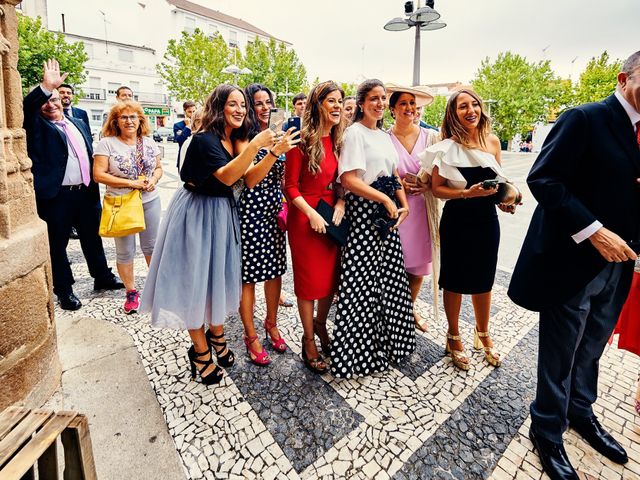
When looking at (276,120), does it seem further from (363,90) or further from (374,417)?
(374,417)

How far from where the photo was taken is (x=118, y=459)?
185cm

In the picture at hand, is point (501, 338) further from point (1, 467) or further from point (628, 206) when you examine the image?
point (1, 467)

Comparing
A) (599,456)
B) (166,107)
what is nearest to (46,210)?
(599,456)

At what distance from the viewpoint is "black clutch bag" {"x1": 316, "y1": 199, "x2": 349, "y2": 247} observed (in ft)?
7.72

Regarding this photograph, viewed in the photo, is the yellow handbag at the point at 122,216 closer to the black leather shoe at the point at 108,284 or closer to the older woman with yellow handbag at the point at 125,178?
the older woman with yellow handbag at the point at 125,178

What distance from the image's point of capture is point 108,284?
12.8 feet

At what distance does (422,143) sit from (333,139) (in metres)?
0.83

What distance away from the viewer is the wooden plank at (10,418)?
1.15m

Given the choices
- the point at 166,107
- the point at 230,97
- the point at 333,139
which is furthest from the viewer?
the point at 166,107

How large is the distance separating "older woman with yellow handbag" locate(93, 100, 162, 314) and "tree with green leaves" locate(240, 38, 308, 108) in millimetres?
25865

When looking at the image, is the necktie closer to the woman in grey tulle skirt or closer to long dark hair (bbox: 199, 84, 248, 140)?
the woman in grey tulle skirt

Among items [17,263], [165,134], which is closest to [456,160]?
[17,263]

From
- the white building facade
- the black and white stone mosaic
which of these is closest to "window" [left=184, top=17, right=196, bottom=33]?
the white building facade

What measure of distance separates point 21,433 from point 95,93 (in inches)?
1711
